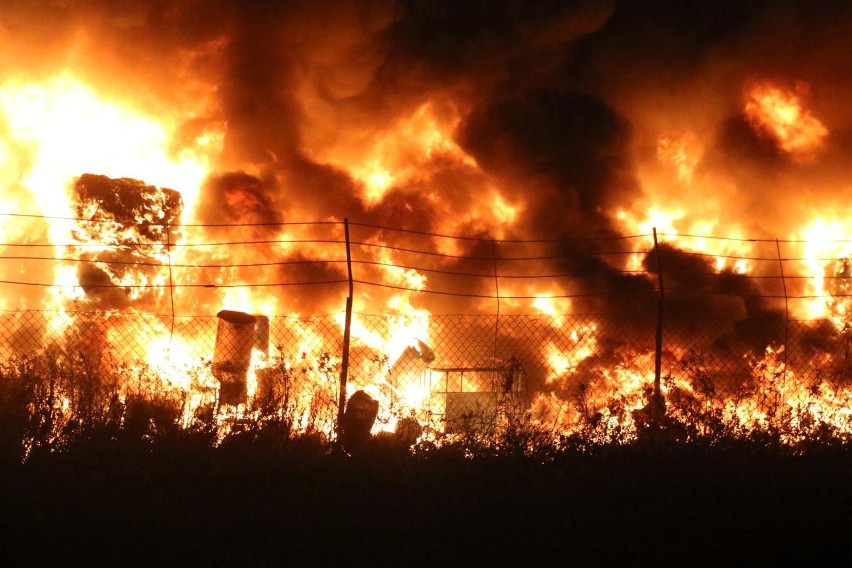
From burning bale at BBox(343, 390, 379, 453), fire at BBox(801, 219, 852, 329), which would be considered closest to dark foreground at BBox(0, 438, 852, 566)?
burning bale at BBox(343, 390, 379, 453)

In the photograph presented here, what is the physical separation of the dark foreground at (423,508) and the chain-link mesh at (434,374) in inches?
24.5

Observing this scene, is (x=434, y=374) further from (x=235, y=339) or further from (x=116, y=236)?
(x=116, y=236)

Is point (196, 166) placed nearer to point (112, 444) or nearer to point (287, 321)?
point (287, 321)

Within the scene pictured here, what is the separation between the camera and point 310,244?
15.2 metres

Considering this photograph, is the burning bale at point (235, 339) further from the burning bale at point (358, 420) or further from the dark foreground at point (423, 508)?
the dark foreground at point (423, 508)

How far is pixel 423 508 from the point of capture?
232 inches

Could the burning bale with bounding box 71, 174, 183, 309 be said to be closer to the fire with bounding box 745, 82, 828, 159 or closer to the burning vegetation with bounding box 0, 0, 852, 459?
the burning vegetation with bounding box 0, 0, 852, 459

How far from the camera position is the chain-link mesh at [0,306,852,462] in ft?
24.2

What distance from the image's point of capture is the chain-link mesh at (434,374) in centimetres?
738

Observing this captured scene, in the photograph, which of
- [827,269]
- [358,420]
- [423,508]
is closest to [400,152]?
[827,269]

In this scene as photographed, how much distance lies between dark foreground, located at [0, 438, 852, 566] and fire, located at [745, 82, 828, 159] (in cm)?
1216

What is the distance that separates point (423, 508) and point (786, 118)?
15198 millimetres

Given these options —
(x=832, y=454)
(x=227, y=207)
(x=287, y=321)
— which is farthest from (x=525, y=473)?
(x=227, y=207)

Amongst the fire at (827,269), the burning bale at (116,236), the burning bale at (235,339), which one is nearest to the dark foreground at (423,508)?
the burning bale at (235,339)
